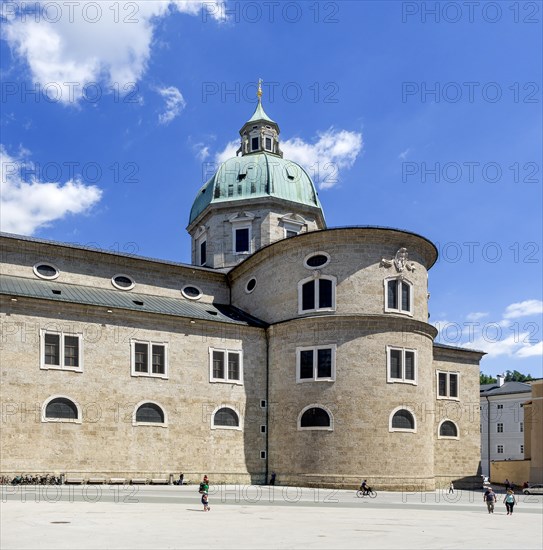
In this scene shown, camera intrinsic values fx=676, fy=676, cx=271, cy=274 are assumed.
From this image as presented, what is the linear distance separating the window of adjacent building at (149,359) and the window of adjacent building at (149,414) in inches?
69.4

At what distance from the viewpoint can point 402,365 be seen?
40.5 meters

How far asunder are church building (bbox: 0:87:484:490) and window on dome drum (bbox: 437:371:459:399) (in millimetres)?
2813

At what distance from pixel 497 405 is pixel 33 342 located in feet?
198

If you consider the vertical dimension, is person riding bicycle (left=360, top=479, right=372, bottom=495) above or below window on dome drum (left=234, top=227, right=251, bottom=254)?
below

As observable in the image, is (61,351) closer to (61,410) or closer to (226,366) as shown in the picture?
(61,410)

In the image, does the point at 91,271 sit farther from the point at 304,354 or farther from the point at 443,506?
the point at 443,506

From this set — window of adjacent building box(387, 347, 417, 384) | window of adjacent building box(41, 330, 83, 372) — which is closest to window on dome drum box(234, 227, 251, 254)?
window of adjacent building box(387, 347, 417, 384)

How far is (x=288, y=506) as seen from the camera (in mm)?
28641

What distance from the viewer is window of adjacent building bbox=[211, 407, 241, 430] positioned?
4088cm

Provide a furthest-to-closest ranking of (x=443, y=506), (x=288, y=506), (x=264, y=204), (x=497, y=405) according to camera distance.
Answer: (x=497, y=405) → (x=264, y=204) → (x=443, y=506) → (x=288, y=506)

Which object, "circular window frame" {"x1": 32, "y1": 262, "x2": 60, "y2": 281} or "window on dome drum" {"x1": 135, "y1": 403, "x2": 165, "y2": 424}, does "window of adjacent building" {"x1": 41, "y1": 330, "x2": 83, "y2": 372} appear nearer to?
"window on dome drum" {"x1": 135, "y1": 403, "x2": 165, "y2": 424}

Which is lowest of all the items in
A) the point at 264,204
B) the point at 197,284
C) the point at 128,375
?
the point at 128,375

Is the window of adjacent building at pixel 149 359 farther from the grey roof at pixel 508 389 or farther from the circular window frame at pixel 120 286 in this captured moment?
the grey roof at pixel 508 389

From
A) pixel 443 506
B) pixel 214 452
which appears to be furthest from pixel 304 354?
pixel 443 506
